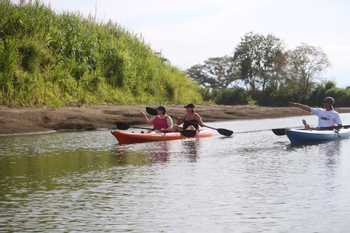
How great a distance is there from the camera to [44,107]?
27516 millimetres

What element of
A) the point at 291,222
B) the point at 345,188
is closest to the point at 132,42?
the point at 345,188

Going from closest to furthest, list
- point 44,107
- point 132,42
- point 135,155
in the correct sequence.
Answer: point 135,155 < point 44,107 < point 132,42

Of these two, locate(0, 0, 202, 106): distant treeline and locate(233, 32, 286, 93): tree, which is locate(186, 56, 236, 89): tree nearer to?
locate(233, 32, 286, 93): tree

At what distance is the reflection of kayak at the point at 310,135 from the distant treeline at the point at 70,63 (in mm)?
11050

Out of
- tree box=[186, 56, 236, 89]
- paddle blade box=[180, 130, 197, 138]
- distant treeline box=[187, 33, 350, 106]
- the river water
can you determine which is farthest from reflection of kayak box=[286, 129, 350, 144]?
tree box=[186, 56, 236, 89]

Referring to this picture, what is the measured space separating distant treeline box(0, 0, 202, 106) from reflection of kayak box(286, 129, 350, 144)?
36.3 feet

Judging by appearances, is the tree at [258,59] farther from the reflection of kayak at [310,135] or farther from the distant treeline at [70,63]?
the reflection of kayak at [310,135]

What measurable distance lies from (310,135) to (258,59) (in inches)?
1652

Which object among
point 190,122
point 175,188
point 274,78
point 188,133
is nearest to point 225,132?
point 190,122

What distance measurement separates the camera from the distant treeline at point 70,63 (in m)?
28.1

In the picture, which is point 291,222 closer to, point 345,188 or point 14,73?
point 345,188

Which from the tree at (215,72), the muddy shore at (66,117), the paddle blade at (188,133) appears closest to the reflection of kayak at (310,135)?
the paddle blade at (188,133)

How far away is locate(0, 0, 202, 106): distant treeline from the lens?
2809 cm

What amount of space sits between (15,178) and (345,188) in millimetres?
6232
